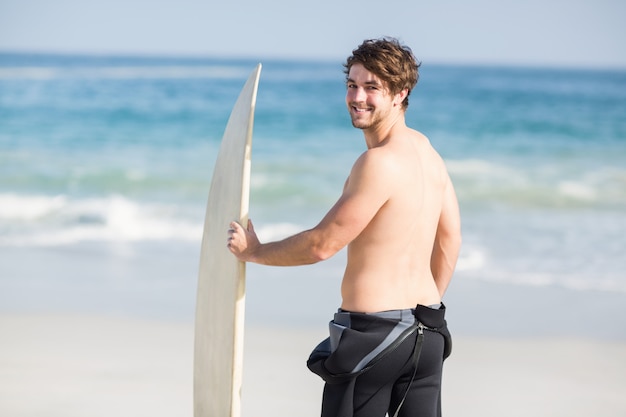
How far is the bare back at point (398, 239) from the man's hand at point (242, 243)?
26 centimetres

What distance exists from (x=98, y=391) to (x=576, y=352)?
231 cm

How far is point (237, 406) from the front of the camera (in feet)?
8.45

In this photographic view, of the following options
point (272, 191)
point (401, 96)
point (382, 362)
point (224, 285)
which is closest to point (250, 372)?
point (224, 285)

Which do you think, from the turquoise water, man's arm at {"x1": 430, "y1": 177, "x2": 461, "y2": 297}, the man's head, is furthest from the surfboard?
the turquoise water

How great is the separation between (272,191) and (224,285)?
7220 mm

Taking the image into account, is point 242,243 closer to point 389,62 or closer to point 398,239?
point 398,239

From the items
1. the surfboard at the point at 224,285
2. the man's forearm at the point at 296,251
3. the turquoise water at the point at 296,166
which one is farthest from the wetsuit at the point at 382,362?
the turquoise water at the point at 296,166

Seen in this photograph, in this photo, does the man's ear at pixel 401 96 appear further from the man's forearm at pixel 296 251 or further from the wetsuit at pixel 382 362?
the wetsuit at pixel 382 362

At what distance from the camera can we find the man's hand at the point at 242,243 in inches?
94.9

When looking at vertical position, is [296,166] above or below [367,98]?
above

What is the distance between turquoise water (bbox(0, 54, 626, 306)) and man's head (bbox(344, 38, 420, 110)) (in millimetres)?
4016

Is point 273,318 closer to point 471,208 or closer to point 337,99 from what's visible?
point 471,208

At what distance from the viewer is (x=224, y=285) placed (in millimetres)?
2629

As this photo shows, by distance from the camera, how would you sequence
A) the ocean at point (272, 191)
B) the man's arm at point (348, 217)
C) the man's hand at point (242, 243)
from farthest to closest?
the ocean at point (272, 191) < the man's hand at point (242, 243) < the man's arm at point (348, 217)
